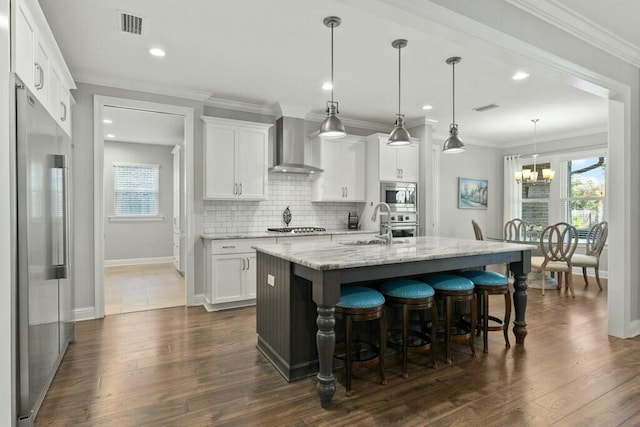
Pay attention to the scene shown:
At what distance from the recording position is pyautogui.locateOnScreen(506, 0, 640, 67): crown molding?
2582 mm

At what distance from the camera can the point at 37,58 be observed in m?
2.24

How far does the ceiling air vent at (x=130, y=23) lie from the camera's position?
2825 millimetres

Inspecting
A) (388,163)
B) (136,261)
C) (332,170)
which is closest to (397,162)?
(388,163)

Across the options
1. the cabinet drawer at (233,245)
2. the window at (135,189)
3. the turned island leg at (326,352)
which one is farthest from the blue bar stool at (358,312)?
the window at (135,189)

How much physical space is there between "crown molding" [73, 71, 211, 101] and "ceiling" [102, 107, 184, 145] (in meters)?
0.70

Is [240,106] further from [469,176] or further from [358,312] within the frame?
[469,176]

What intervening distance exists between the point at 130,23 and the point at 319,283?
2623 mm

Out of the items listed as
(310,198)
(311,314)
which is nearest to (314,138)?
(310,198)

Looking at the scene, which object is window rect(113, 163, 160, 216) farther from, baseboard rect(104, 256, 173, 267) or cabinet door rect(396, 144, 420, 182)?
cabinet door rect(396, 144, 420, 182)

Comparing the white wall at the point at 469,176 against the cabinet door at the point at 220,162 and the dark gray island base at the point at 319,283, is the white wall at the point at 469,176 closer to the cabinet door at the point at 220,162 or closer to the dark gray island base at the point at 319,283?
the dark gray island base at the point at 319,283

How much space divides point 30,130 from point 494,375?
130 inches

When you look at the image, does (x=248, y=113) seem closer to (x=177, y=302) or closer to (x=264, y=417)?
(x=177, y=302)

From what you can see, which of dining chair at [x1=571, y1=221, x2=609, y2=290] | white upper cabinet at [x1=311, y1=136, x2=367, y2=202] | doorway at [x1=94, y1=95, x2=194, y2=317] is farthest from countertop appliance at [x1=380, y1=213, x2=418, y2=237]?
doorway at [x1=94, y1=95, x2=194, y2=317]

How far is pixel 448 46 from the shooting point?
3.29 metres
